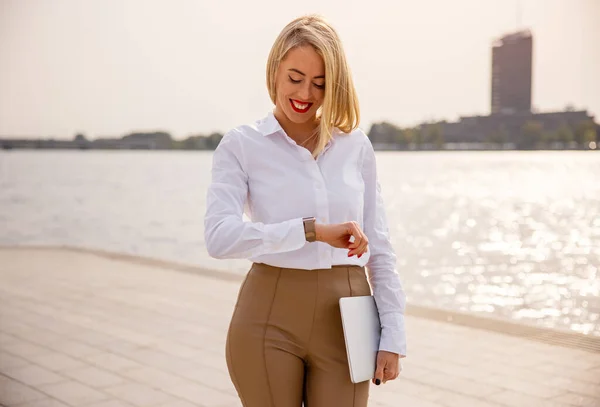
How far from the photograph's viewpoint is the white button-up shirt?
1.82 metres

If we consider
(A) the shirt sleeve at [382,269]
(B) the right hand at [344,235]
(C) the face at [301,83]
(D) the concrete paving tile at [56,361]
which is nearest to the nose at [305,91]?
(C) the face at [301,83]

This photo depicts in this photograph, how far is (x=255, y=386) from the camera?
1.90 meters

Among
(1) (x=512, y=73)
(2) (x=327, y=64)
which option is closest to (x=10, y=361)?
(2) (x=327, y=64)

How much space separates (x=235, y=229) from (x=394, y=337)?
0.48 m

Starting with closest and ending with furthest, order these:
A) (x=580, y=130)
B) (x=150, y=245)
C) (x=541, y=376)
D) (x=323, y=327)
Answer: (x=323, y=327) → (x=541, y=376) → (x=150, y=245) → (x=580, y=130)

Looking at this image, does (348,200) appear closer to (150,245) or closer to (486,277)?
(486,277)

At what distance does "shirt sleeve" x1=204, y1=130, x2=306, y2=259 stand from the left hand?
37 centimetres

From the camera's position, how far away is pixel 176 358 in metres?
5.28

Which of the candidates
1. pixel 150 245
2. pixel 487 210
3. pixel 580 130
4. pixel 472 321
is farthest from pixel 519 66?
pixel 472 321

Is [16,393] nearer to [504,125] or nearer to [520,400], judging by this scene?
[520,400]

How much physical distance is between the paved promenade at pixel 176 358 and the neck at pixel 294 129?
267 centimetres

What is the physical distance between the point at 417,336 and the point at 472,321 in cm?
73

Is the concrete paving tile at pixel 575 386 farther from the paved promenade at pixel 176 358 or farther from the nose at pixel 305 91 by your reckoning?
the nose at pixel 305 91

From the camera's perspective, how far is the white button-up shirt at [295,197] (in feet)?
5.97
